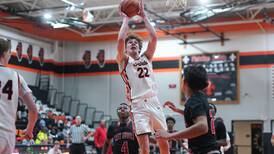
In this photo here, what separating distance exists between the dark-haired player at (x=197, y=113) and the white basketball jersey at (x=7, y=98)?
1.29m

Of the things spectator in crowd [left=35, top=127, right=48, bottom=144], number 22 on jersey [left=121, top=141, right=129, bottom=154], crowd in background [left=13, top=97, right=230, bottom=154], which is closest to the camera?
number 22 on jersey [left=121, top=141, right=129, bottom=154]

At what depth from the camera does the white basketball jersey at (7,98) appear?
12.7 ft

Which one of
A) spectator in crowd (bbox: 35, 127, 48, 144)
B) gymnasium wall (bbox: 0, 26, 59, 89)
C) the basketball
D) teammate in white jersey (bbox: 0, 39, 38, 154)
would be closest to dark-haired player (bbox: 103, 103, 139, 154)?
the basketball

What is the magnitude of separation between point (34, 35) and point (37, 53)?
98 cm

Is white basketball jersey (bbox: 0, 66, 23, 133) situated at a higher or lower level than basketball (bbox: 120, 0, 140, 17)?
lower

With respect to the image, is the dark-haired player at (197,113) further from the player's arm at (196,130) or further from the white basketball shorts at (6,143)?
the white basketball shorts at (6,143)

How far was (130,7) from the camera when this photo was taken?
5.56m

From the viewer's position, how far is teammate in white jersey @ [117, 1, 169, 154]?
5.55 metres

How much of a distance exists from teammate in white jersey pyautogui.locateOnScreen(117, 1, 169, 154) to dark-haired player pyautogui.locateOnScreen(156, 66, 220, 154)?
167 centimetres

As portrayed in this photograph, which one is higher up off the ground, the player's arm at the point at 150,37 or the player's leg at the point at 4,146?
the player's arm at the point at 150,37

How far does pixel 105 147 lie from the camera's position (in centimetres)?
764

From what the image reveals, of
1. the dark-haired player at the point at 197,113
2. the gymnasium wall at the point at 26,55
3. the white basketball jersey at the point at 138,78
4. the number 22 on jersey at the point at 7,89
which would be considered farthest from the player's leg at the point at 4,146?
the gymnasium wall at the point at 26,55

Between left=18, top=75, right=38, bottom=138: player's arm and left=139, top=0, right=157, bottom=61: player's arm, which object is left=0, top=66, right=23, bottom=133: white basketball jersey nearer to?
left=18, top=75, right=38, bottom=138: player's arm

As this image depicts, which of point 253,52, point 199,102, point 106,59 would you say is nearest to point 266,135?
point 253,52
